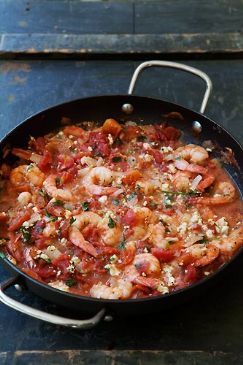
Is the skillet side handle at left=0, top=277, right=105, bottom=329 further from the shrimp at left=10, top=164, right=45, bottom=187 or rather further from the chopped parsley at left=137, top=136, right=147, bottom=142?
the chopped parsley at left=137, top=136, right=147, bottom=142

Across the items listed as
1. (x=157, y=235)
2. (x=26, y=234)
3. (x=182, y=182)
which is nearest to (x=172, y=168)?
(x=182, y=182)

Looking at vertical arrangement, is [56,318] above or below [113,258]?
above

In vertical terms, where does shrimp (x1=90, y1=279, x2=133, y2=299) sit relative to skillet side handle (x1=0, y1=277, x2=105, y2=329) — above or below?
below

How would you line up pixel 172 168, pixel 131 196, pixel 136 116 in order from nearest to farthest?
1. pixel 131 196
2. pixel 172 168
3. pixel 136 116

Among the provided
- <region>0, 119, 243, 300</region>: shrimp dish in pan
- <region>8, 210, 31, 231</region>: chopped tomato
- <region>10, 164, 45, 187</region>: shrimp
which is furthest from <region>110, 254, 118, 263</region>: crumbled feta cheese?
<region>10, 164, 45, 187</region>: shrimp

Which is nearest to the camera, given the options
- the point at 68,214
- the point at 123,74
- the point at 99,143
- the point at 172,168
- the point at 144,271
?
the point at 144,271

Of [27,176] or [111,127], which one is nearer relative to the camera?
[27,176]

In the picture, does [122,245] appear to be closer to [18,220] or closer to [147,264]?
[147,264]
